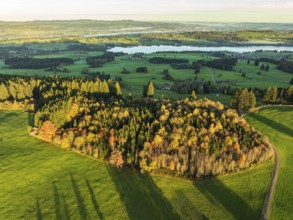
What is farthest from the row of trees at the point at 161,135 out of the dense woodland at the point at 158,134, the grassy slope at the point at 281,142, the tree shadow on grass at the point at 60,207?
Answer: the tree shadow on grass at the point at 60,207

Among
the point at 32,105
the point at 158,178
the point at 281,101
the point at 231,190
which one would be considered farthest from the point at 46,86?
the point at 281,101

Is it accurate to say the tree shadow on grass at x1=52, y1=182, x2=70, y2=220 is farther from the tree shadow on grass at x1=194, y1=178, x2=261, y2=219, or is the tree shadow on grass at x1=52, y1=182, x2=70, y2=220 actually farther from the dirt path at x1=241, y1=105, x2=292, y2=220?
the dirt path at x1=241, y1=105, x2=292, y2=220

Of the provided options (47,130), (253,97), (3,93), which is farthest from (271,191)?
(3,93)

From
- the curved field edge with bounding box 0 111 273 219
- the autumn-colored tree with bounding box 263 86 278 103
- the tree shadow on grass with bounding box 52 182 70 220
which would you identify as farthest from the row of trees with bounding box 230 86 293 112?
the tree shadow on grass with bounding box 52 182 70 220

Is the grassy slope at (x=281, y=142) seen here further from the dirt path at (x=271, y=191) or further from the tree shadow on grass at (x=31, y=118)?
the tree shadow on grass at (x=31, y=118)

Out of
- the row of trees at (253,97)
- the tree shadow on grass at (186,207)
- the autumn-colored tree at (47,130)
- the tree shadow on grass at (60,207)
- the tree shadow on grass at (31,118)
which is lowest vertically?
the tree shadow on grass at (60,207)

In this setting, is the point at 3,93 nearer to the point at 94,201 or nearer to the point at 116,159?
the point at 116,159
